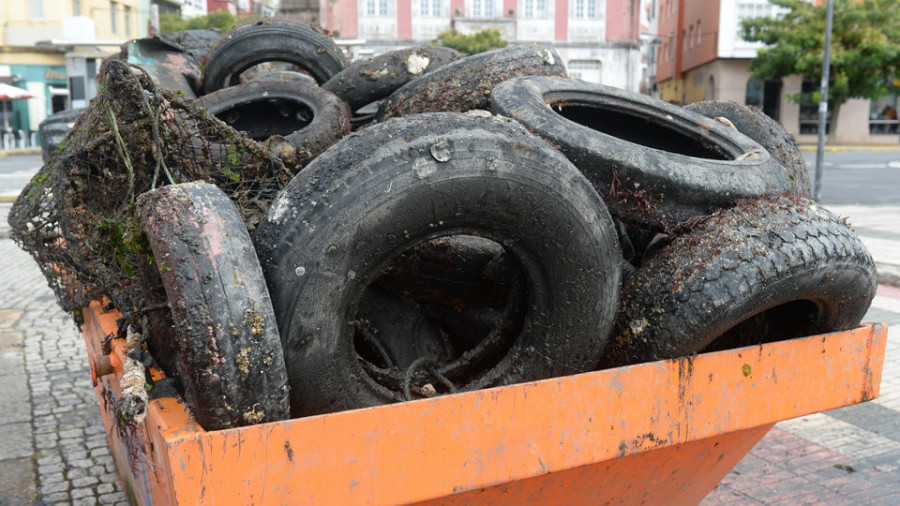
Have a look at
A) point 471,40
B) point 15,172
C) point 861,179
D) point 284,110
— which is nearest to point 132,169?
point 284,110

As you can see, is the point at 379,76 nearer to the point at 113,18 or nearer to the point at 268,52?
the point at 268,52

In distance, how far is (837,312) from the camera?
2.39m

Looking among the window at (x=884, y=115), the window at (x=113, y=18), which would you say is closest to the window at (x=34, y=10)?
the window at (x=113, y=18)

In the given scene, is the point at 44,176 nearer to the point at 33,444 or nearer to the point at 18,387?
the point at 33,444

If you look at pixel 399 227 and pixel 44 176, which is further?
pixel 44 176

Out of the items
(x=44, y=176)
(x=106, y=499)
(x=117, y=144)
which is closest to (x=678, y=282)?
(x=117, y=144)

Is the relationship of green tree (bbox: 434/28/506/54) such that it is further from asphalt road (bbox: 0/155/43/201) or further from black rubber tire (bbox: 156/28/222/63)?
black rubber tire (bbox: 156/28/222/63)

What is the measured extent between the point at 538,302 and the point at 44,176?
2273mm

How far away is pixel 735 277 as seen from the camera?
2100 mm

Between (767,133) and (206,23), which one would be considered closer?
(767,133)

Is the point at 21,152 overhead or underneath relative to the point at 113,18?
underneath

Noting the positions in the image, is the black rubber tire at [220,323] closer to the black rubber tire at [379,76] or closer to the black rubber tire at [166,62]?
the black rubber tire at [379,76]

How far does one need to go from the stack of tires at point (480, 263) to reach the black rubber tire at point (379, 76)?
124 centimetres

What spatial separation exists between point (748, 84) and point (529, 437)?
40396 millimetres
